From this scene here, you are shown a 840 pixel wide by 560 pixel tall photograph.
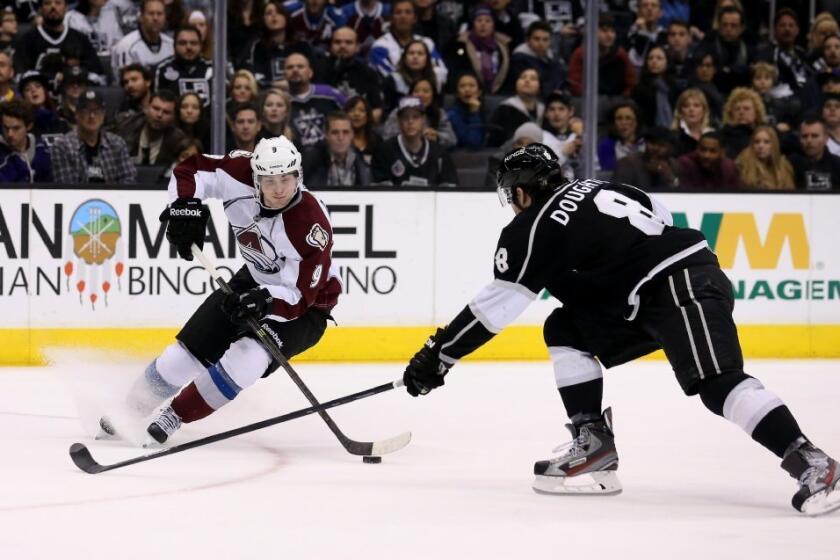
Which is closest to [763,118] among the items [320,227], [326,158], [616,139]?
[616,139]

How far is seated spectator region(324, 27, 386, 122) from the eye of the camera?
8.06m

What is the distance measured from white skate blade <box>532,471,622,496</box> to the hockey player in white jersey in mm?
1103

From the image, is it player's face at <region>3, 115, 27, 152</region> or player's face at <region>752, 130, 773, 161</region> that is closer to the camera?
player's face at <region>3, 115, 27, 152</region>

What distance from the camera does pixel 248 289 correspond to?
520 centimetres

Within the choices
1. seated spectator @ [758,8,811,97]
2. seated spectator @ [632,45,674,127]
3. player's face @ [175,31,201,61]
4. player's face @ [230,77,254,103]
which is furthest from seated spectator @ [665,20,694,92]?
player's face @ [175,31,201,61]

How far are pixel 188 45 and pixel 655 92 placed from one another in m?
2.70

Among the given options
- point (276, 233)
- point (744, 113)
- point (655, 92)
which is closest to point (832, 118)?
point (744, 113)

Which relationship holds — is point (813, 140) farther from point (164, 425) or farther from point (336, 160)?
point (164, 425)

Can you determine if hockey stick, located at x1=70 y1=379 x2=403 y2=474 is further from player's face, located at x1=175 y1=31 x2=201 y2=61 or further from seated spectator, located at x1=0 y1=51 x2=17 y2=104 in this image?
player's face, located at x1=175 y1=31 x2=201 y2=61

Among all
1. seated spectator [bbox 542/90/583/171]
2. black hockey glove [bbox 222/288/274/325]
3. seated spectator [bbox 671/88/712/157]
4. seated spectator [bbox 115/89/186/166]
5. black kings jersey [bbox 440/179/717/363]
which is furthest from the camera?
seated spectator [bbox 671/88/712/157]

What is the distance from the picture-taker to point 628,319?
13.6 feet

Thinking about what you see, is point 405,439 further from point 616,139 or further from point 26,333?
point 616,139

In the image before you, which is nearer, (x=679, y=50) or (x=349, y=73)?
(x=349, y=73)

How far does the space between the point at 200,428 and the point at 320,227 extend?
3.20 ft
